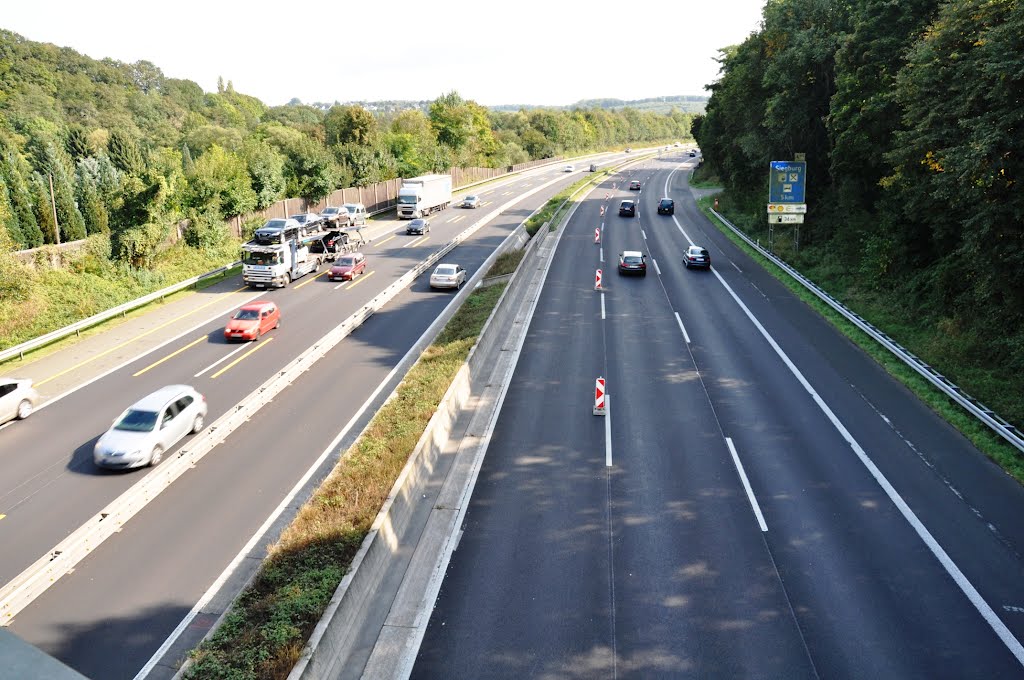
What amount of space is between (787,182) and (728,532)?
3297 cm

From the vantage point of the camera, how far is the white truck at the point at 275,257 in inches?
1702

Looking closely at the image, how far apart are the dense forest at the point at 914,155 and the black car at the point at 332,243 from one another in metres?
30.3

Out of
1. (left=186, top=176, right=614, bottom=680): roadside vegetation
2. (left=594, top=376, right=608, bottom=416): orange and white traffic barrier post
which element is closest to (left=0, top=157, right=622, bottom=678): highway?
(left=186, top=176, right=614, bottom=680): roadside vegetation

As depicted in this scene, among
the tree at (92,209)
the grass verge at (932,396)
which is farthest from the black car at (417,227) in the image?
the grass verge at (932,396)

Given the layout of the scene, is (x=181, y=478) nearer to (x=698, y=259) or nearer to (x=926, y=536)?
(x=926, y=536)

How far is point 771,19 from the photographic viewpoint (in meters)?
46.6

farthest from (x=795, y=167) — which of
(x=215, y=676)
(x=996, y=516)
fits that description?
(x=215, y=676)

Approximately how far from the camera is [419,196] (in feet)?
228

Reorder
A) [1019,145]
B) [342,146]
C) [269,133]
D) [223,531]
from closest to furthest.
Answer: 1. [223,531]
2. [1019,145]
3. [342,146]
4. [269,133]

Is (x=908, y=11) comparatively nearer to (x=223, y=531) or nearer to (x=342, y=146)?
(x=223, y=531)

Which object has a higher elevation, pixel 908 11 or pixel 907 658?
pixel 908 11

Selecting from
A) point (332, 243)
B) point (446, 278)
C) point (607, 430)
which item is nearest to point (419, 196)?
point (332, 243)

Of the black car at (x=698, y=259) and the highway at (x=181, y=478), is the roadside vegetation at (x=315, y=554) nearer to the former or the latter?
the highway at (x=181, y=478)

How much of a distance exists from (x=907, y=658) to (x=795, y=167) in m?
36.5
